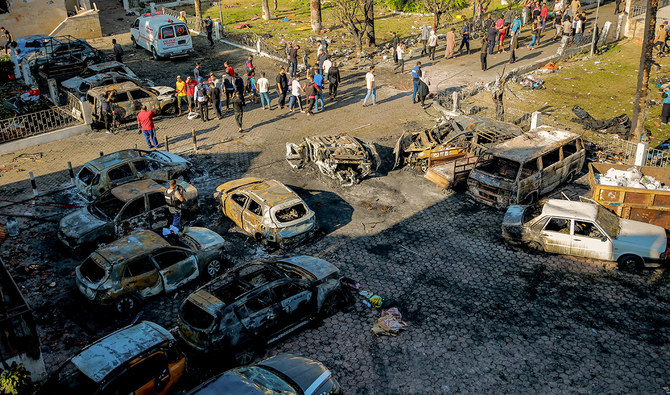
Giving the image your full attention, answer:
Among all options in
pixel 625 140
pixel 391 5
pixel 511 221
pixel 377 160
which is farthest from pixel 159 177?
pixel 391 5

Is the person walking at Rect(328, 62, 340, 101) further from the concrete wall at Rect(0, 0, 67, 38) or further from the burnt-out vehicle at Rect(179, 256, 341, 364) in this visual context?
the concrete wall at Rect(0, 0, 67, 38)

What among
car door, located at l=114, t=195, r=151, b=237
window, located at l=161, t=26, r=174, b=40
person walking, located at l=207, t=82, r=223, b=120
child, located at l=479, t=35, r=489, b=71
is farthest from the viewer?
window, located at l=161, t=26, r=174, b=40

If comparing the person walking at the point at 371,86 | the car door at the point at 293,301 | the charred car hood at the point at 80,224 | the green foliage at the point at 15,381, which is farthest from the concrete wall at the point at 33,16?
the car door at the point at 293,301

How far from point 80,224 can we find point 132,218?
49.7 inches

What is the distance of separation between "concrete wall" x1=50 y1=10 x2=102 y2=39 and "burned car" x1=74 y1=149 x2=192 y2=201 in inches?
752

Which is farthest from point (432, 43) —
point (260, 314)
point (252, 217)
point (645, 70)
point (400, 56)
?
point (260, 314)

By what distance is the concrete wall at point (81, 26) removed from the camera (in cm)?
3197

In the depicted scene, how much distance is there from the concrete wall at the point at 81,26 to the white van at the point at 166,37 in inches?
203

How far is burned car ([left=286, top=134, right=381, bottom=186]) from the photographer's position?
56.9 feet

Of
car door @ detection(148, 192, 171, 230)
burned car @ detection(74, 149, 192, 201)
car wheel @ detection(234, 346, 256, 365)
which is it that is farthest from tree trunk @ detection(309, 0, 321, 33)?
car wheel @ detection(234, 346, 256, 365)

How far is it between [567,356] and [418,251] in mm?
4516

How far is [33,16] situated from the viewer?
103 ft

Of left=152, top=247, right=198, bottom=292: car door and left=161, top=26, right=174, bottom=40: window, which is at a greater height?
left=161, top=26, right=174, bottom=40: window

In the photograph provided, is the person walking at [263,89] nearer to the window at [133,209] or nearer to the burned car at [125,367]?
the window at [133,209]
